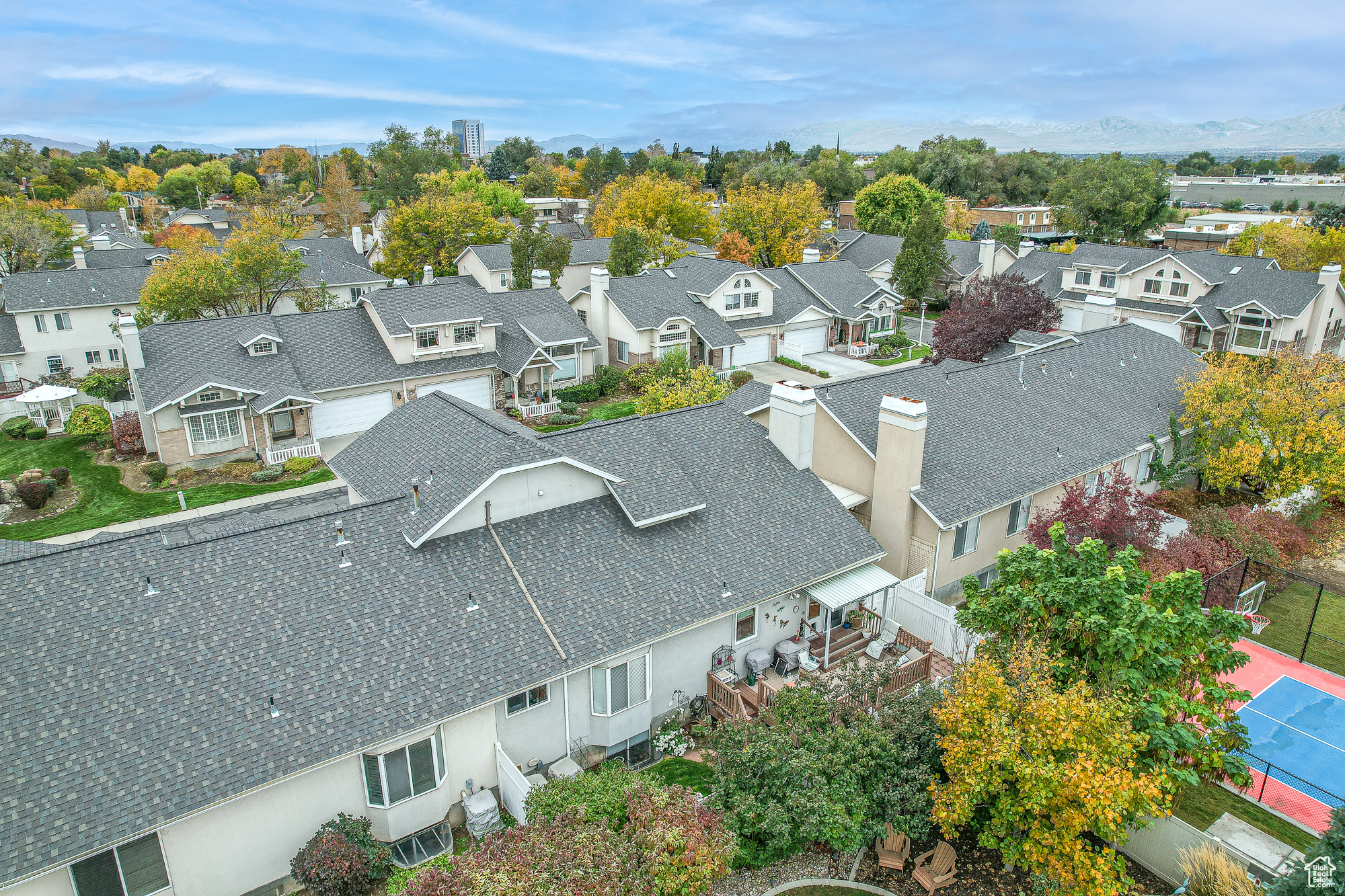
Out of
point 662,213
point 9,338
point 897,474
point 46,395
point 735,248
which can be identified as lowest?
point 46,395

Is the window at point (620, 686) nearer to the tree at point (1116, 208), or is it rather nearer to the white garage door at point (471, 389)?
the white garage door at point (471, 389)

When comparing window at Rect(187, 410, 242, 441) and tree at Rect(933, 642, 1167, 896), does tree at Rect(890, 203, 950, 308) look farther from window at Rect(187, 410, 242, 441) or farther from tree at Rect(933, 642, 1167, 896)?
tree at Rect(933, 642, 1167, 896)

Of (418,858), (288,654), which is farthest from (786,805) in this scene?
(288,654)

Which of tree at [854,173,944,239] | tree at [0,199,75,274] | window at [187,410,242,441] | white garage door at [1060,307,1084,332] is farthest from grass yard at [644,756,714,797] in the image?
tree at [854,173,944,239]

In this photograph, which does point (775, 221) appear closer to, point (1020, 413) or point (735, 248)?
point (735, 248)

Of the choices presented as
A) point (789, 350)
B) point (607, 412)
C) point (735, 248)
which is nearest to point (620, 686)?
point (607, 412)

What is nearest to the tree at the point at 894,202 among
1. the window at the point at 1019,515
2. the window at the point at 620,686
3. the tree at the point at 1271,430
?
the tree at the point at 1271,430

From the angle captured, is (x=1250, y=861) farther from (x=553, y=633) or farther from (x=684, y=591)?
(x=553, y=633)

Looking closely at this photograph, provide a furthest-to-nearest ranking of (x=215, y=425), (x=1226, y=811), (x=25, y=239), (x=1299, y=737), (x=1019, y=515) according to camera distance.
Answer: (x=25, y=239) < (x=215, y=425) < (x=1019, y=515) < (x=1299, y=737) < (x=1226, y=811)
